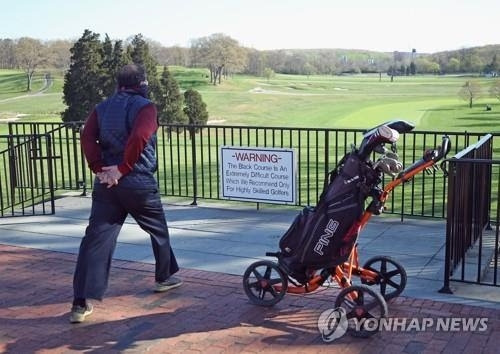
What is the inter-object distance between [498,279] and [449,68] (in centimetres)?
4364

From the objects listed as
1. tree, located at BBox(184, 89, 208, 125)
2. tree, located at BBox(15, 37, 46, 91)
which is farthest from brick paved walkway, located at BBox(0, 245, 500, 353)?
tree, located at BBox(15, 37, 46, 91)

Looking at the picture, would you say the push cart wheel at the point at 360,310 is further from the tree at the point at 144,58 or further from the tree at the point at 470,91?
the tree at the point at 470,91

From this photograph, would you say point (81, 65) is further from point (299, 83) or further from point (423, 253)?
point (299, 83)

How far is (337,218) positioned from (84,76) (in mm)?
26421

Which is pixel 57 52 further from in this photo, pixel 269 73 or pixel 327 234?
pixel 327 234

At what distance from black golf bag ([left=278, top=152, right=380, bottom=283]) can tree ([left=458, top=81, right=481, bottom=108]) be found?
4418cm

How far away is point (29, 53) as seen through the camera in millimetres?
60875

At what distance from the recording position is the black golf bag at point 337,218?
4160 mm

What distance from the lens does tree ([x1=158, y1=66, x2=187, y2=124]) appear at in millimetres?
29422

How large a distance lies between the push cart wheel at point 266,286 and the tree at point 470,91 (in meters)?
44.1

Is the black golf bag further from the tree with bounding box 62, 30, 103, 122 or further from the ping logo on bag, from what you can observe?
the tree with bounding box 62, 30, 103, 122

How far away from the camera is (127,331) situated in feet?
14.4

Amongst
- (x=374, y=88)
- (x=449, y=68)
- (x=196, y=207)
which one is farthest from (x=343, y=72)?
(x=196, y=207)

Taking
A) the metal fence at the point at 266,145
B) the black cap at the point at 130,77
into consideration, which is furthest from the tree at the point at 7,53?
the black cap at the point at 130,77
